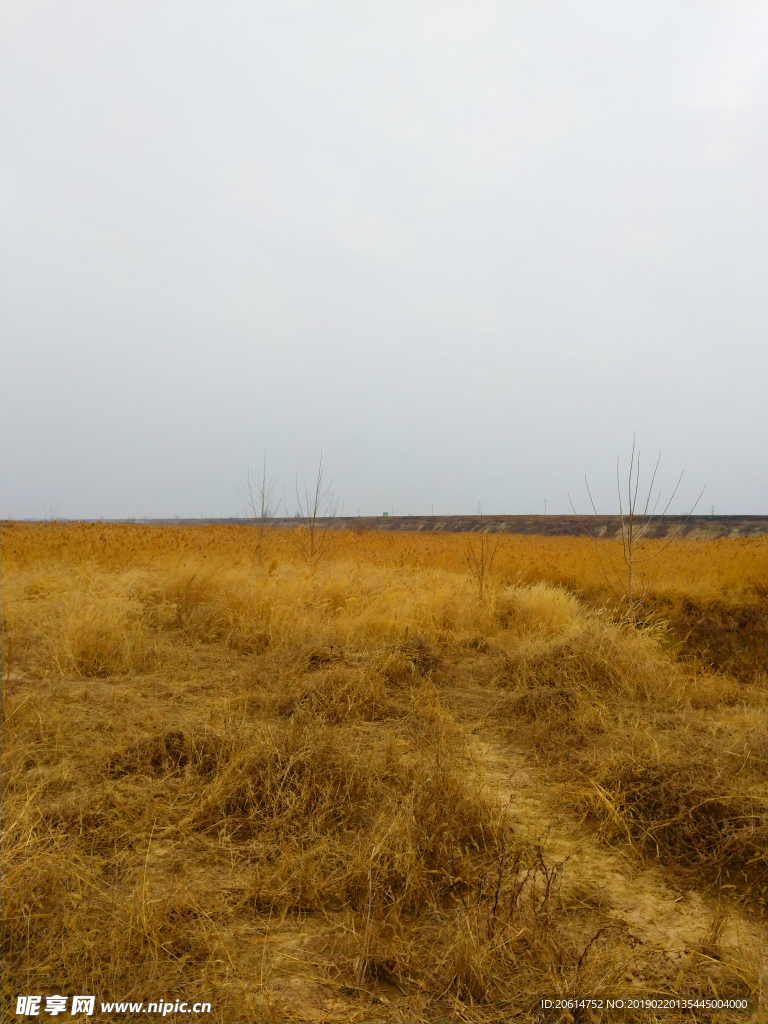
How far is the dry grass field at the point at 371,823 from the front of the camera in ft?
7.05

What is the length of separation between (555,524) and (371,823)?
136ft

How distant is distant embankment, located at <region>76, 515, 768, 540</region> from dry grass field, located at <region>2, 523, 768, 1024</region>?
Result: 71.2ft

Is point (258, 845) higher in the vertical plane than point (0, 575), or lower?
lower

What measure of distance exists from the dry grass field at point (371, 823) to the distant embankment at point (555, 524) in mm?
21713

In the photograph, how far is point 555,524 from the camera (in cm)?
4281

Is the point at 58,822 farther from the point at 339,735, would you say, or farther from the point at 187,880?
the point at 339,735

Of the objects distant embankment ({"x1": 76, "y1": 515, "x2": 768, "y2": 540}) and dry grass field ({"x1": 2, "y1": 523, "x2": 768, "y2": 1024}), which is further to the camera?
distant embankment ({"x1": 76, "y1": 515, "x2": 768, "y2": 540})

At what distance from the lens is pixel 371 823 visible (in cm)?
319

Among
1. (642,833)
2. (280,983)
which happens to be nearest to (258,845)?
(280,983)

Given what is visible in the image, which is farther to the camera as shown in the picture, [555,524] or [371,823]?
[555,524]

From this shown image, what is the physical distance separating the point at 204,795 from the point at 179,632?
4236 millimetres

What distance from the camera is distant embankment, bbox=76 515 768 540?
113 ft

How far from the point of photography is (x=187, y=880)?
105 inches

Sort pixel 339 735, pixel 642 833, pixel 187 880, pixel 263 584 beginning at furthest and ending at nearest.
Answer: pixel 263 584, pixel 339 735, pixel 642 833, pixel 187 880
